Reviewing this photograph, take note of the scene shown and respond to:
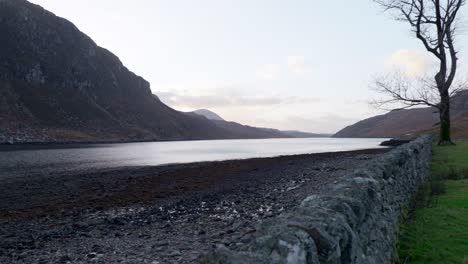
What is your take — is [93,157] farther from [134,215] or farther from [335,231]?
[335,231]

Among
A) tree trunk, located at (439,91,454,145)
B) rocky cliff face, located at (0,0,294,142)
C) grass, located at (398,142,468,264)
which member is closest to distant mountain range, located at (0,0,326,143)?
rocky cliff face, located at (0,0,294,142)

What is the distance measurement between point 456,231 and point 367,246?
4.76m

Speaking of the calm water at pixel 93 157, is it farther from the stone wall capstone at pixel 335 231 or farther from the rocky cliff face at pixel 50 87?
the rocky cliff face at pixel 50 87

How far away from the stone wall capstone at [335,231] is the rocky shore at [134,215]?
64 centimetres

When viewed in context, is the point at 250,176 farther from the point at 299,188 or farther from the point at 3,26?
the point at 3,26

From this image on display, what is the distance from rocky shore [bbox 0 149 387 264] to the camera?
10.8 meters

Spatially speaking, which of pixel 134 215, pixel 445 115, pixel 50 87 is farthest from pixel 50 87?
pixel 134 215

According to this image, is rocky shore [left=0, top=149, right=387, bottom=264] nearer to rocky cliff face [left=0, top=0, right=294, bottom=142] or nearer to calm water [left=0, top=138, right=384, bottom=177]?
calm water [left=0, top=138, right=384, bottom=177]

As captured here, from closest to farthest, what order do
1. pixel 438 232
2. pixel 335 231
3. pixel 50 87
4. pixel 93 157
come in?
pixel 335 231 → pixel 438 232 → pixel 93 157 → pixel 50 87

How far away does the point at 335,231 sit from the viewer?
392 centimetres

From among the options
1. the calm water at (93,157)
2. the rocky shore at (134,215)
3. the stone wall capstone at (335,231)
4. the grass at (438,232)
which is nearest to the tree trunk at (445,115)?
the rocky shore at (134,215)

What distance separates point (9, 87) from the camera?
144 meters

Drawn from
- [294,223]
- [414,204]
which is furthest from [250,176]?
[294,223]

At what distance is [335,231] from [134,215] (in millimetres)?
13887
